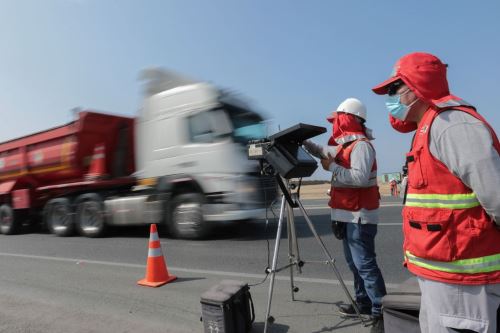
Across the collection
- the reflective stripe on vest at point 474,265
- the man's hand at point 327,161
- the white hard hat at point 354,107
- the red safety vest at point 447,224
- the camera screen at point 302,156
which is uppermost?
the white hard hat at point 354,107

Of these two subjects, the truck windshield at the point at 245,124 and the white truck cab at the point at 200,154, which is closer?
the white truck cab at the point at 200,154

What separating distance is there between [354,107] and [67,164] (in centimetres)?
898

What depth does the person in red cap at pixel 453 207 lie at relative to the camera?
4.95ft

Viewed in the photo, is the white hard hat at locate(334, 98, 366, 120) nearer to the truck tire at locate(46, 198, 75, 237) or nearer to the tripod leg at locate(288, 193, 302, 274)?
the tripod leg at locate(288, 193, 302, 274)

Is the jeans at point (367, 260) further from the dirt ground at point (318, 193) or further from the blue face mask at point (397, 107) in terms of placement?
the dirt ground at point (318, 193)

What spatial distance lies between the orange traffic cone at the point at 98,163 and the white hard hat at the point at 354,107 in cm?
811

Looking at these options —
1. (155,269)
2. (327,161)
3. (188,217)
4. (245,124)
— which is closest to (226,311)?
(327,161)

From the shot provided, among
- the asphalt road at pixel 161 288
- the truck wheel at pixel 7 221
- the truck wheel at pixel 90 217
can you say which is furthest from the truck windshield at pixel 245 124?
the truck wheel at pixel 7 221

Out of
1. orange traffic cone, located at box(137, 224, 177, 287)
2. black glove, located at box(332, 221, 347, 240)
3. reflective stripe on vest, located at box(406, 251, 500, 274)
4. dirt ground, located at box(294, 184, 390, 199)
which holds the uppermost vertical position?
reflective stripe on vest, located at box(406, 251, 500, 274)

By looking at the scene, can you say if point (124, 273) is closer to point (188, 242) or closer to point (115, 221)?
point (188, 242)

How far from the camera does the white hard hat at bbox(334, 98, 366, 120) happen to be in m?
3.30

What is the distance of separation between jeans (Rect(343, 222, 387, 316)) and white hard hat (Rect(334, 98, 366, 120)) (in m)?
0.93

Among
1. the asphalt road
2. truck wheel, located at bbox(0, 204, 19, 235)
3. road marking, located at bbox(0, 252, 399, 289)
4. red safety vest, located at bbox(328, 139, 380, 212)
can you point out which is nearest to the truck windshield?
the asphalt road

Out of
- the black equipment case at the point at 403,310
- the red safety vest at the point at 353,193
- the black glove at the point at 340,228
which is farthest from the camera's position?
the black glove at the point at 340,228
